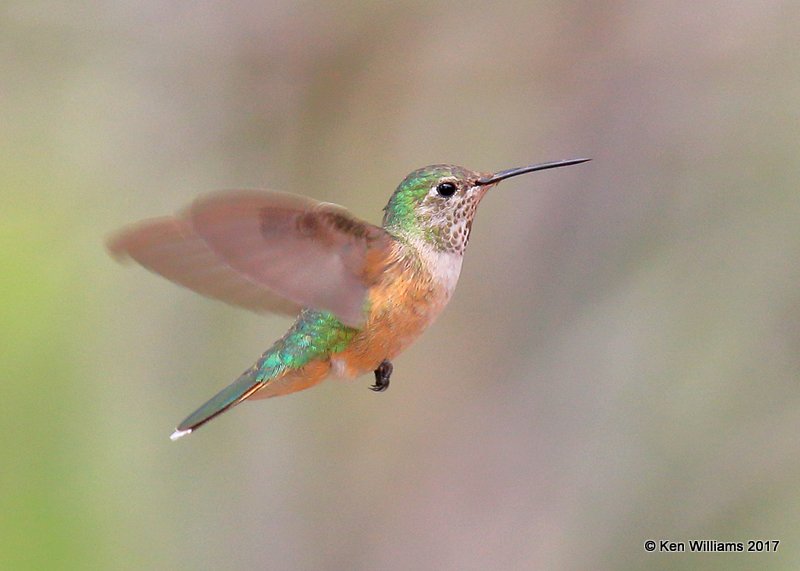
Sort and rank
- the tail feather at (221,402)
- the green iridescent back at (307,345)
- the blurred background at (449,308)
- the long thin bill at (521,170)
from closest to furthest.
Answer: the long thin bill at (521,170), the tail feather at (221,402), the green iridescent back at (307,345), the blurred background at (449,308)

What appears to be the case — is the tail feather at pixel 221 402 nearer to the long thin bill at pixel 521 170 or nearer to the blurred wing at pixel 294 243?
the blurred wing at pixel 294 243

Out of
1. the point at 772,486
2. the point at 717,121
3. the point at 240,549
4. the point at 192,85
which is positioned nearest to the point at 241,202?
the point at 772,486

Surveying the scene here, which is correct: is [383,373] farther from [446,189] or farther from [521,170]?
[521,170]

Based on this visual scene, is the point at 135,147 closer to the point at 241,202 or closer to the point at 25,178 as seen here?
the point at 25,178

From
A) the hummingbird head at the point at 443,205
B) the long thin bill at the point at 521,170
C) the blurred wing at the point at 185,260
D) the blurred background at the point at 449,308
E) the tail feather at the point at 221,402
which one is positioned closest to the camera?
the blurred wing at the point at 185,260

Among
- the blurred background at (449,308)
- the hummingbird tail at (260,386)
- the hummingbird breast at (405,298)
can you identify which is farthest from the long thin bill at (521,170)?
the blurred background at (449,308)

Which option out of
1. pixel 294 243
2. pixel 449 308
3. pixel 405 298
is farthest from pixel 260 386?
pixel 449 308
